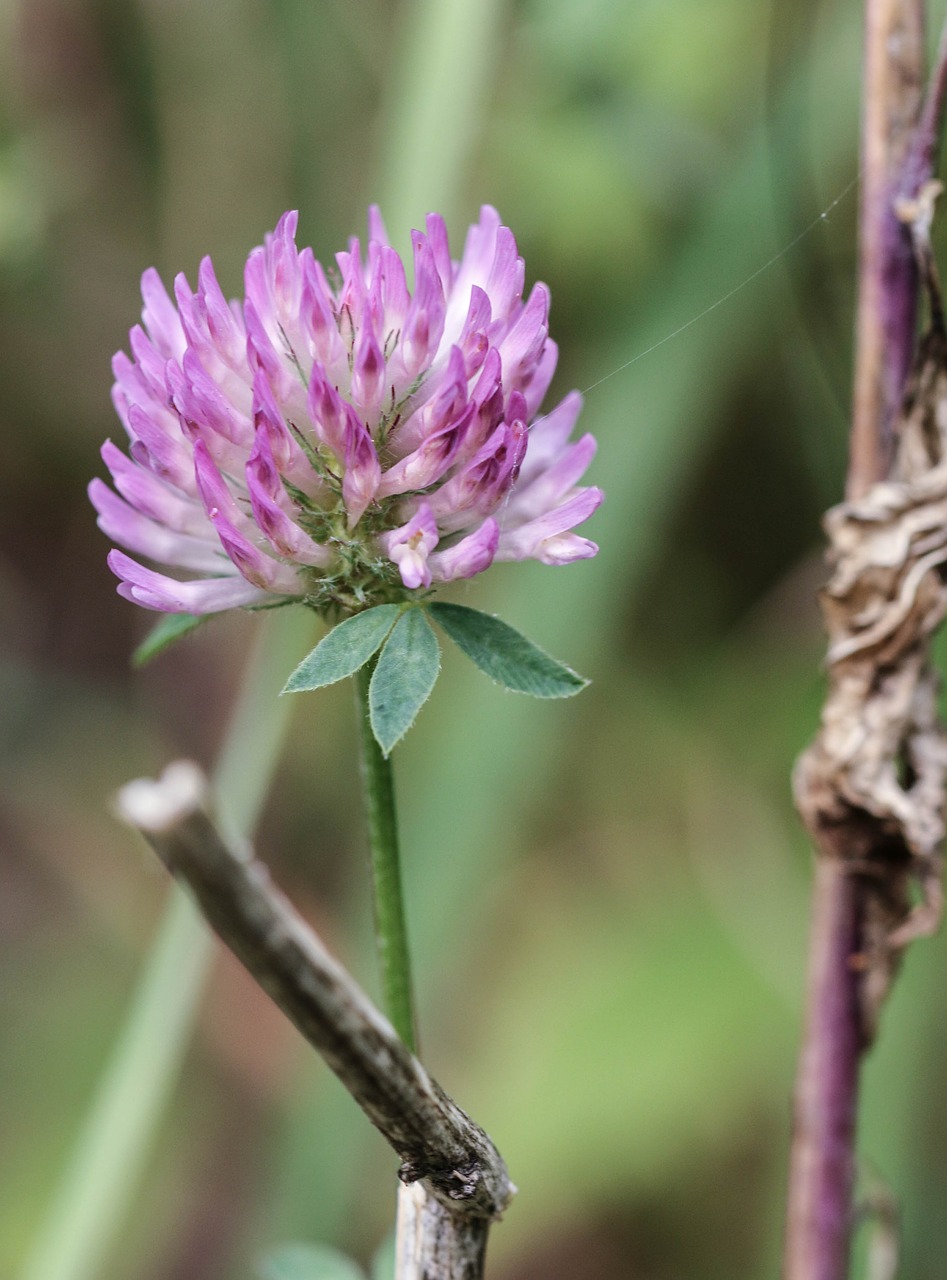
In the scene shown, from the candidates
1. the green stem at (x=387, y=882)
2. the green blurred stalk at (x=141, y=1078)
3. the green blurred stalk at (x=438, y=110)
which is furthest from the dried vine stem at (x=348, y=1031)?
the green blurred stalk at (x=438, y=110)

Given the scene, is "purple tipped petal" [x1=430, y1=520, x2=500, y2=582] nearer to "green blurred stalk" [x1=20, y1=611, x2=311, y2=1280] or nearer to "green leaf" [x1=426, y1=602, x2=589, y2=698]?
"green leaf" [x1=426, y1=602, x2=589, y2=698]

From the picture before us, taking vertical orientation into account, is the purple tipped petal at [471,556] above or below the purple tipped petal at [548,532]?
below

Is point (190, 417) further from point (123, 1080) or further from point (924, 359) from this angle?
point (123, 1080)

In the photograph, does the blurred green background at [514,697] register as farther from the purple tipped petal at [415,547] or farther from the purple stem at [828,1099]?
the purple tipped petal at [415,547]

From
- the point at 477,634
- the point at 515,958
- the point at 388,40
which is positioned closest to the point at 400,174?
the point at 388,40

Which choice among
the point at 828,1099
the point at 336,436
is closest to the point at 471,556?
the point at 336,436

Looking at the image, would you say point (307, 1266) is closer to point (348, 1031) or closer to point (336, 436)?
point (348, 1031)
